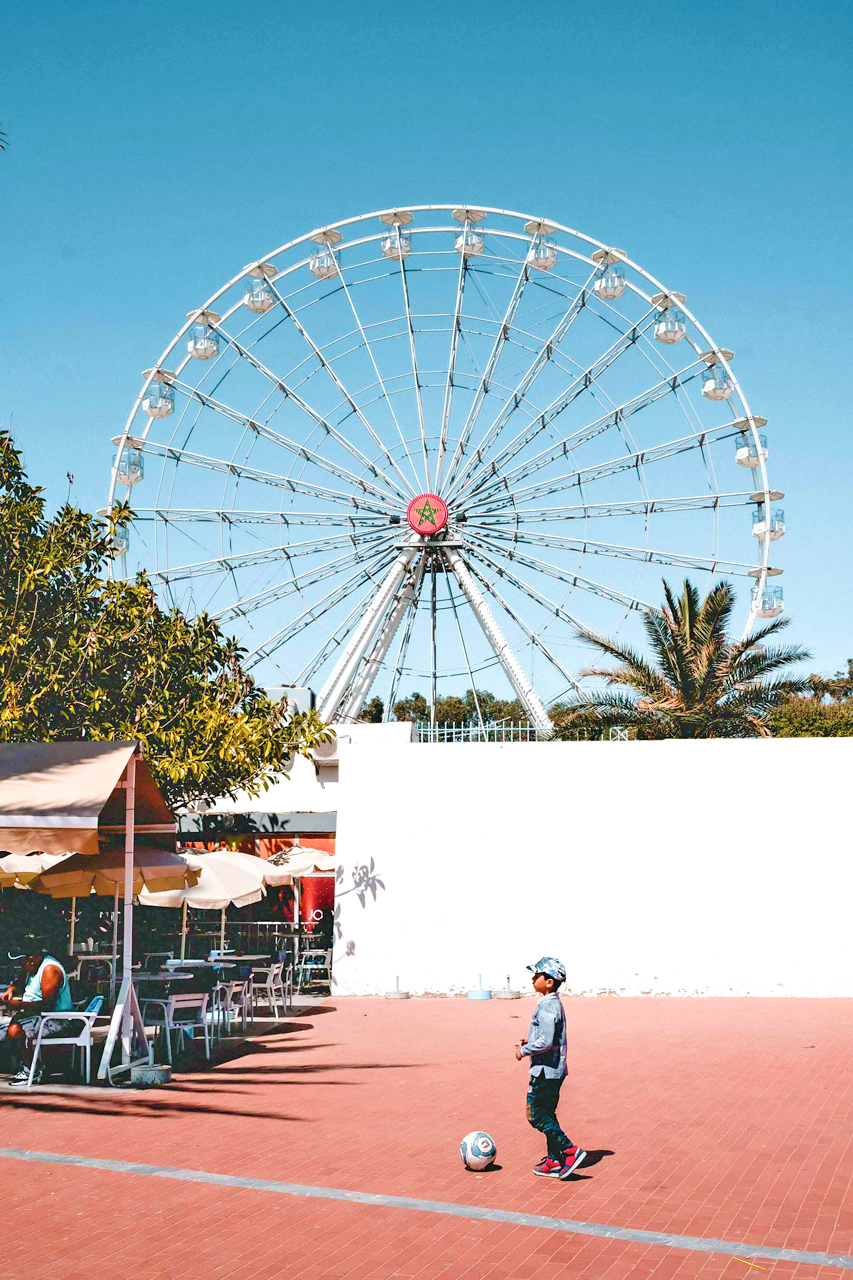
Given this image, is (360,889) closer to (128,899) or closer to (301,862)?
(301,862)

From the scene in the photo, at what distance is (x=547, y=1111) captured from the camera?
719cm

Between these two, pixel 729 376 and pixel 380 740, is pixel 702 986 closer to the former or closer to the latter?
pixel 380 740

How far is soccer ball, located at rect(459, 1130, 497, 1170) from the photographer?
23.8 ft

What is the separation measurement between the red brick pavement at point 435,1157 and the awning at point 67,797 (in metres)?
2.02

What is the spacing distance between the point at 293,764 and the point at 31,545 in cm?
799

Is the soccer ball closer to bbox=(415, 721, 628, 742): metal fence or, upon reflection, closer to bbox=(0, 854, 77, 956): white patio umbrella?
bbox=(0, 854, 77, 956): white patio umbrella

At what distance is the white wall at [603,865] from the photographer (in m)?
16.0

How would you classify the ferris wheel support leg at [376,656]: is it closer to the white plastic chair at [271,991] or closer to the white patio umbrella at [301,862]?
the white patio umbrella at [301,862]

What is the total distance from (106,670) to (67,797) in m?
5.83

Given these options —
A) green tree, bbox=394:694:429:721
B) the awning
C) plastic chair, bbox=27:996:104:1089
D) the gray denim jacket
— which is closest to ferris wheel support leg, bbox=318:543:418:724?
the awning

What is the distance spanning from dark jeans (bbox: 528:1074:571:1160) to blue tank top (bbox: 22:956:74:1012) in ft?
16.2

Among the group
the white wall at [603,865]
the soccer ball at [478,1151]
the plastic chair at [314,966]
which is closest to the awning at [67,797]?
the soccer ball at [478,1151]

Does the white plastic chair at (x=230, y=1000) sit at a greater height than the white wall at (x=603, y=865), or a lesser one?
Result: lesser

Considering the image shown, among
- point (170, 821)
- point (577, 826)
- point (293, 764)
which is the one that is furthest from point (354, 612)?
point (170, 821)
